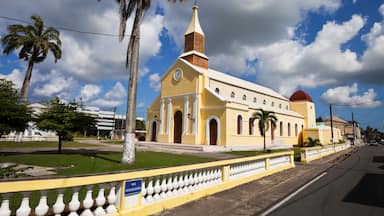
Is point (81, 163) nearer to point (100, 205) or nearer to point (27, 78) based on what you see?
point (100, 205)

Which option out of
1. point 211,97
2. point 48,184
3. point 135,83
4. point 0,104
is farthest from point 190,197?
point 211,97

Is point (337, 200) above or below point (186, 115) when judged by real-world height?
below

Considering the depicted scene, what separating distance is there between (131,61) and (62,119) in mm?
6542

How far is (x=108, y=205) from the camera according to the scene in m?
4.41

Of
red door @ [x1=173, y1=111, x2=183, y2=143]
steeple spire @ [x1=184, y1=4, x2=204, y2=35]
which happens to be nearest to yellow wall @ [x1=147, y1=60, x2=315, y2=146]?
red door @ [x1=173, y1=111, x2=183, y2=143]

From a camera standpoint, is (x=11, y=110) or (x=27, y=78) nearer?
(x=11, y=110)

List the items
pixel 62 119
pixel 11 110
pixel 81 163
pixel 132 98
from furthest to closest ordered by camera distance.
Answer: pixel 62 119 < pixel 132 98 < pixel 81 163 < pixel 11 110

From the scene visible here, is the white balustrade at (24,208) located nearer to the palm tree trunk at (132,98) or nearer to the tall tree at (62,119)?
the palm tree trunk at (132,98)

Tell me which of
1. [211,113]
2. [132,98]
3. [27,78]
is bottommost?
[132,98]

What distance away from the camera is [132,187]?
4.69 metres

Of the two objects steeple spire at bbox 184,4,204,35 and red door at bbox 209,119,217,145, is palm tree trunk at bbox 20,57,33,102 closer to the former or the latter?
red door at bbox 209,119,217,145

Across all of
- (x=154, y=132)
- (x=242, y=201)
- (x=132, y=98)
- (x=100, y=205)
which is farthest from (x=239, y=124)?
(x=100, y=205)

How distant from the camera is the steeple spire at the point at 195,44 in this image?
31.5 meters

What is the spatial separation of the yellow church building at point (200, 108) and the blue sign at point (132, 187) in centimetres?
2127
